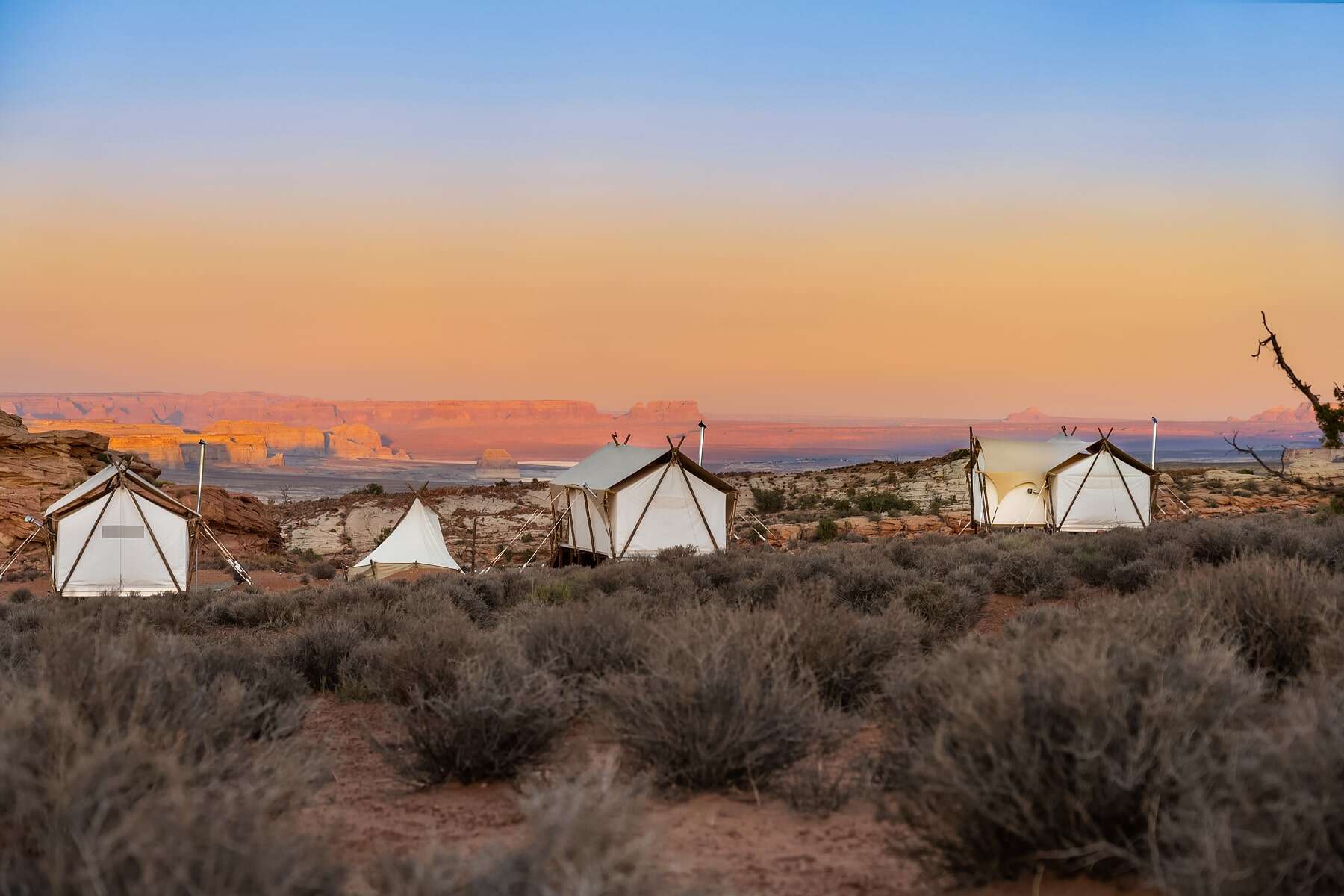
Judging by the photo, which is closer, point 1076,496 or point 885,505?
point 1076,496

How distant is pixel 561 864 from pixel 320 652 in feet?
18.8

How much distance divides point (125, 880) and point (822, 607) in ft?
14.4

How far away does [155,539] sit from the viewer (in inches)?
714

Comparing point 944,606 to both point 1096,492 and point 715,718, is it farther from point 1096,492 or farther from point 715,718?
point 1096,492

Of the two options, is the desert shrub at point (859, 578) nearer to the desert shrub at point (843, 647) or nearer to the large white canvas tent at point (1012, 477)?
the desert shrub at point (843, 647)

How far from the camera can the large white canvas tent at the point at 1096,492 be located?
74.7ft

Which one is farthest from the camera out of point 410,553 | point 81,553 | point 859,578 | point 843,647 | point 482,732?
point 410,553

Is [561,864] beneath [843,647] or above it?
above

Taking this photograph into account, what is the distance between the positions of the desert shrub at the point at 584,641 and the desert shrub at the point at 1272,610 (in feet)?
10.2

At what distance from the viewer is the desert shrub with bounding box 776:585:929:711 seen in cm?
546

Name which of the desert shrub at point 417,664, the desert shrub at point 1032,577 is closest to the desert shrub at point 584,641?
the desert shrub at point 417,664

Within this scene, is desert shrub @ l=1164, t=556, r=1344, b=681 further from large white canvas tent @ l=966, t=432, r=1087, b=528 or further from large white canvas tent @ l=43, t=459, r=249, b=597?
large white canvas tent @ l=966, t=432, r=1087, b=528

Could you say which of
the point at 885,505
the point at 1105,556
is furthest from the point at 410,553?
the point at 885,505

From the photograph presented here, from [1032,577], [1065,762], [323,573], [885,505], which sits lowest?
[323,573]
